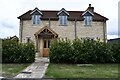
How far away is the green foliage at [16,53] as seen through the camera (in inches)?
900

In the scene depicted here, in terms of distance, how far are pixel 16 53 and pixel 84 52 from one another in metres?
6.11

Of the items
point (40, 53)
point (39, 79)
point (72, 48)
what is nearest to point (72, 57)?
point (72, 48)

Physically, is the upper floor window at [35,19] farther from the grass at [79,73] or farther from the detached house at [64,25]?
the grass at [79,73]

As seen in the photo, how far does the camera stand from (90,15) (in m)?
36.7

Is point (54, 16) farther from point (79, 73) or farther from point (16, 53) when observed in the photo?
point (79, 73)

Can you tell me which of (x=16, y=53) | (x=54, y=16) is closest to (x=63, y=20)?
(x=54, y=16)

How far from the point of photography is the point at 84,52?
2255cm

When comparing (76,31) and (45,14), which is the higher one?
(45,14)

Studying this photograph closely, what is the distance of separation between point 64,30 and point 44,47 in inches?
165

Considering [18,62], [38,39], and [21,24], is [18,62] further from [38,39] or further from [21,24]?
[21,24]

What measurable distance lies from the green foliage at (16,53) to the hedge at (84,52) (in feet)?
6.88

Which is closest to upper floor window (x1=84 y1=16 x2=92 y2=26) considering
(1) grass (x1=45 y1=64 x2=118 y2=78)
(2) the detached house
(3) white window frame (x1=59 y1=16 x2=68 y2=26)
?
(2) the detached house

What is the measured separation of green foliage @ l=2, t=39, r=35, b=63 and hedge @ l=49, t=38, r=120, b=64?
2.10m

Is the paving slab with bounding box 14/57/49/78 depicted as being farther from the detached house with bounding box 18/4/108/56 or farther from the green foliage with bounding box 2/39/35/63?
the detached house with bounding box 18/4/108/56
